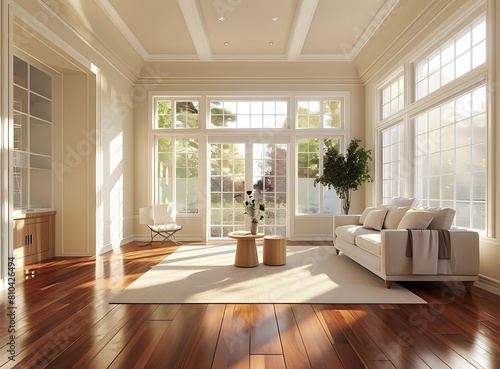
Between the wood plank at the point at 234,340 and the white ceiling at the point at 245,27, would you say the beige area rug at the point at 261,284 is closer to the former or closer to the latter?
the wood plank at the point at 234,340

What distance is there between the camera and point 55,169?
5.48 m

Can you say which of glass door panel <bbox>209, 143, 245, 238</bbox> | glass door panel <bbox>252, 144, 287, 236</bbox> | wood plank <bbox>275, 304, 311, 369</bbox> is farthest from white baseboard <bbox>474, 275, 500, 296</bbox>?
glass door panel <bbox>209, 143, 245, 238</bbox>

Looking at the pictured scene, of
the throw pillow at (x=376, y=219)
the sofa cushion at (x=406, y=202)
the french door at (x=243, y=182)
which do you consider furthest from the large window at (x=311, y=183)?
the sofa cushion at (x=406, y=202)

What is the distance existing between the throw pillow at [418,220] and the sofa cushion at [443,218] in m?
0.10

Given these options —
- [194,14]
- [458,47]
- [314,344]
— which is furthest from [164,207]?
[458,47]

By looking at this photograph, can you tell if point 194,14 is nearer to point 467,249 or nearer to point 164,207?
point 164,207

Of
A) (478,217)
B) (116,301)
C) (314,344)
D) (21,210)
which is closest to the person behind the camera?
(314,344)

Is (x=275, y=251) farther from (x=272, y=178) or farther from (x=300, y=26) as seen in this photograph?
(x=300, y=26)

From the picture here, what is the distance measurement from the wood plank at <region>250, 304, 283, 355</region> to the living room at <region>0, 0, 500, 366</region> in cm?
254

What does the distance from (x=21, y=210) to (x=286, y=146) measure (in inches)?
202

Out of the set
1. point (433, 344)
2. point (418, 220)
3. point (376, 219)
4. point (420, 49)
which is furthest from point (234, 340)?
point (420, 49)

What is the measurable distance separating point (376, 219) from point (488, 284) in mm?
1695

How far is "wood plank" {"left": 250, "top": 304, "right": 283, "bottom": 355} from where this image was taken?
2221mm

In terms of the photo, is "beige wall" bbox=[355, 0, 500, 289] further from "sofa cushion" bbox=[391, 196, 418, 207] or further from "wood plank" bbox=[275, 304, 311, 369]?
"wood plank" bbox=[275, 304, 311, 369]
